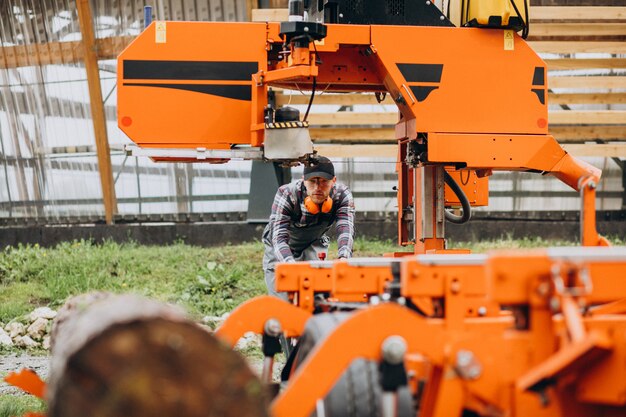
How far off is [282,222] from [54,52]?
29.6ft

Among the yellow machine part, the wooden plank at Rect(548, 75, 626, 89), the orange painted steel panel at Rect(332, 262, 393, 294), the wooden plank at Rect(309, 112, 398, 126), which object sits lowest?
the wooden plank at Rect(309, 112, 398, 126)

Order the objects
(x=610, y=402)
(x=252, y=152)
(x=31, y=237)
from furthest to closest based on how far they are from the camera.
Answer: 1. (x=31, y=237)
2. (x=252, y=152)
3. (x=610, y=402)

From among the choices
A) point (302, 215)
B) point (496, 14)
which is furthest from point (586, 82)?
point (496, 14)

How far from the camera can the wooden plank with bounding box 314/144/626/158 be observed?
45.0ft

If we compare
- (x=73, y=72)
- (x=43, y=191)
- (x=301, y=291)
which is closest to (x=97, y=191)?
(x=43, y=191)

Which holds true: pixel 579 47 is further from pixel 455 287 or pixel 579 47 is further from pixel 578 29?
pixel 455 287

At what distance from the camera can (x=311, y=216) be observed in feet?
26.6

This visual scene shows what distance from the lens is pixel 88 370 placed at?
2.69m

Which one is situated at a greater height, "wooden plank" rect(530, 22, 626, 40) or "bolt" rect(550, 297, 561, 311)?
"bolt" rect(550, 297, 561, 311)

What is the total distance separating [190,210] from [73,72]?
295 centimetres

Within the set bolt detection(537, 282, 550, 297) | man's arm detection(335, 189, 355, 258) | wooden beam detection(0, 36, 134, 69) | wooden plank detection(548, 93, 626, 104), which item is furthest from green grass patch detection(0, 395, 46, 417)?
wooden plank detection(548, 93, 626, 104)

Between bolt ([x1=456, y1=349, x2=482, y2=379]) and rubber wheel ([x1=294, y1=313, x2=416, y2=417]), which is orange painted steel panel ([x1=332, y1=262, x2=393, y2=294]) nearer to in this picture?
rubber wheel ([x1=294, y1=313, x2=416, y2=417])

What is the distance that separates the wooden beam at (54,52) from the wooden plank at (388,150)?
3994 millimetres

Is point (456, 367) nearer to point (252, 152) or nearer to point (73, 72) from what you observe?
point (252, 152)
